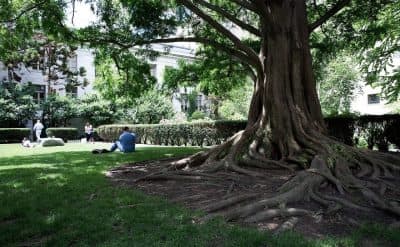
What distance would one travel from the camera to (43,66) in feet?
119

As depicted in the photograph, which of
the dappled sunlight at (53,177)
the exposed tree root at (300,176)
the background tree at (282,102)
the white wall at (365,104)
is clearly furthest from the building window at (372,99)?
the dappled sunlight at (53,177)

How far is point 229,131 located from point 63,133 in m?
17.3

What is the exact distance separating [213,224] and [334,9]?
8691mm

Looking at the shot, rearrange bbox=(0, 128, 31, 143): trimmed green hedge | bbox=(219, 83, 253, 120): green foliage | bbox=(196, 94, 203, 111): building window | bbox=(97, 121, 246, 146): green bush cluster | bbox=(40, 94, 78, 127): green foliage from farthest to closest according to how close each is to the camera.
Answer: bbox=(196, 94, 203, 111): building window → bbox=(219, 83, 253, 120): green foliage → bbox=(40, 94, 78, 127): green foliage → bbox=(0, 128, 31, 143): trimmed green hedge → bbox=(97, 121, 246, 146): green bush cluster

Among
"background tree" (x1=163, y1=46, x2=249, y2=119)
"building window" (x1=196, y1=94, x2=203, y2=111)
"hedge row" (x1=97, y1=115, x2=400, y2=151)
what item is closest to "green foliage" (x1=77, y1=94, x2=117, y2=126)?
"hedge row" (x1=97, y1=115, x2=400, y2=151)

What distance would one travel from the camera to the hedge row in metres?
15.0

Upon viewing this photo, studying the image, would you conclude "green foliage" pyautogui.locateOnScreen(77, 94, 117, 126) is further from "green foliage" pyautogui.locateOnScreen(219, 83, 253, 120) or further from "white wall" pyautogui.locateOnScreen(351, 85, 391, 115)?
"white wall" pyautogui.locateOnScreen(351, 85, 391, 115)

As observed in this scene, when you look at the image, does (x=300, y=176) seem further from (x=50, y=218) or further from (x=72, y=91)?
(x=72, y=91)

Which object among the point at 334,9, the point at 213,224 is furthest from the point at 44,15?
the point at 213,224

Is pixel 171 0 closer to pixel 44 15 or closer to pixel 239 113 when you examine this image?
pixel 44 15

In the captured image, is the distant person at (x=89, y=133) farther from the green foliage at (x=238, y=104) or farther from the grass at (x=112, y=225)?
the grass at (x=112, y=225)

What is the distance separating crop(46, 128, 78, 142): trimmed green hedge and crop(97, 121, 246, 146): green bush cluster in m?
3.98

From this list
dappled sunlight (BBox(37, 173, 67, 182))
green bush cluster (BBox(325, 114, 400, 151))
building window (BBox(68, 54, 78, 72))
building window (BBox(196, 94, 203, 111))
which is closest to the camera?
dappled sunlight (BBox(37, 173, 67, 182))

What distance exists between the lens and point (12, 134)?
2973 centimetres
